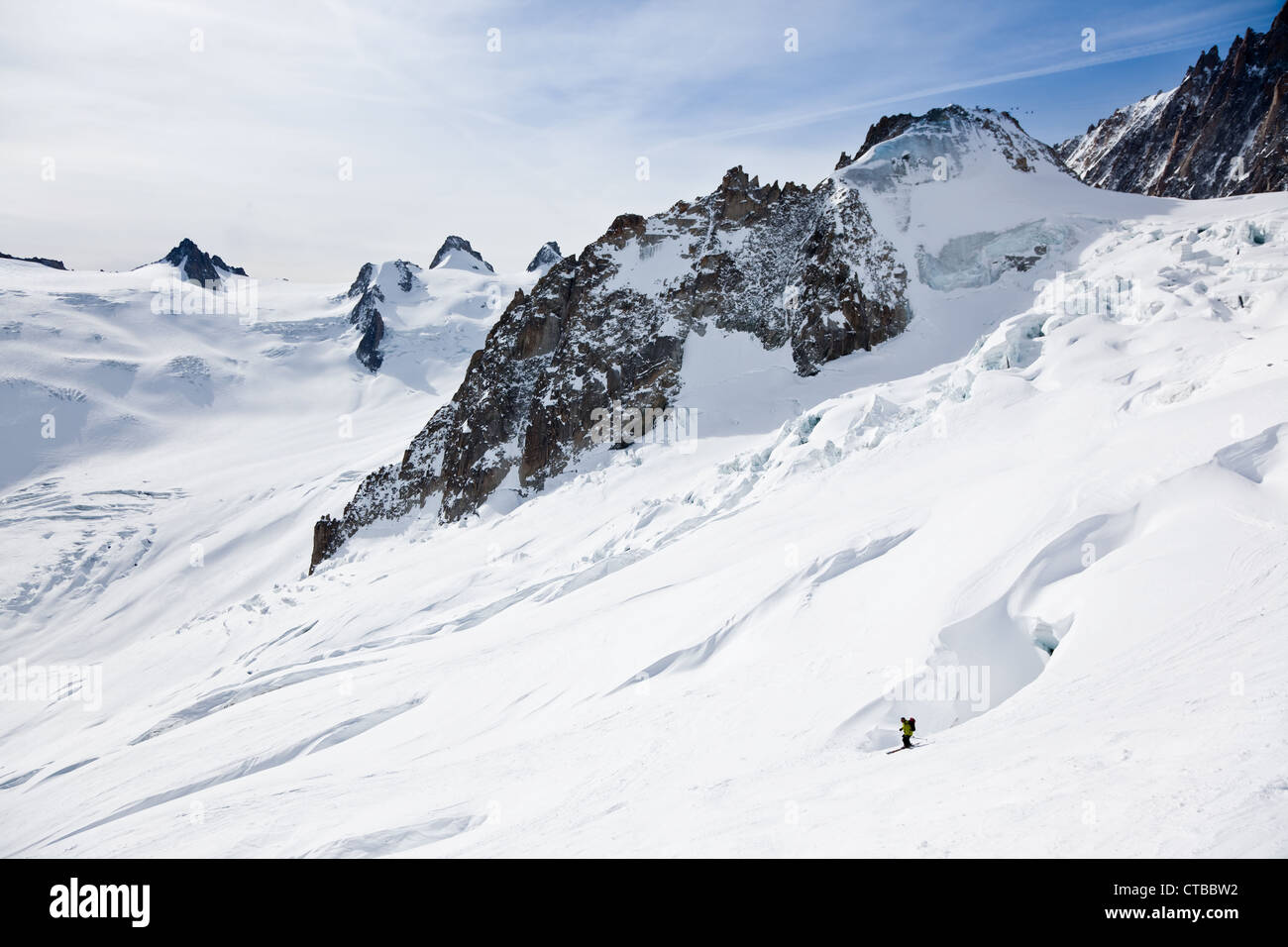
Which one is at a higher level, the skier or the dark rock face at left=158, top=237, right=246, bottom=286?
the dark rock face at left=158, top=237, right=246, bottom=286

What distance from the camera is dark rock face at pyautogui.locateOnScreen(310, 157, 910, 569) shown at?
4588 cm

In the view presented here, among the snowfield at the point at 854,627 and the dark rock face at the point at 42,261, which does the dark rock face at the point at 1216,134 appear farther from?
the dark rock face at the point at 42,261

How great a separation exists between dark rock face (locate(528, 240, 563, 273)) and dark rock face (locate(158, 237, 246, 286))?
6718 centimetres

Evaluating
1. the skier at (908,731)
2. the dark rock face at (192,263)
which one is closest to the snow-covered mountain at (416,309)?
the dark rock face at (192,263)

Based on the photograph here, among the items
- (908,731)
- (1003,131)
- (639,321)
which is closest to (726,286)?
(639,321)

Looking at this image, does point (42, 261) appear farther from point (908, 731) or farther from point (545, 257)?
point (908, 731)

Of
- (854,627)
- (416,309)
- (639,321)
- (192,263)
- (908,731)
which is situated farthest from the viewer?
(192,263)

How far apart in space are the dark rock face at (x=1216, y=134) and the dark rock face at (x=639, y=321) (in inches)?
1560

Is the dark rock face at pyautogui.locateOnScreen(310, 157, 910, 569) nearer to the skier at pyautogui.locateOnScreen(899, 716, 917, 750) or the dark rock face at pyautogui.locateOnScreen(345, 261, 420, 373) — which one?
the skier at pyautogui.locateOnScreen(899, 716, 917, 750)

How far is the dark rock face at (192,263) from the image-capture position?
492ft

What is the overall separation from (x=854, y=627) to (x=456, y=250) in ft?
506

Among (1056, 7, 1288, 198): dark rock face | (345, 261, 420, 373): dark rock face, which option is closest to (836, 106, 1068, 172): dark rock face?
(1056, 7, 1288, 198): dark rock face

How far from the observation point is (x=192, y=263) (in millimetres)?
152250
